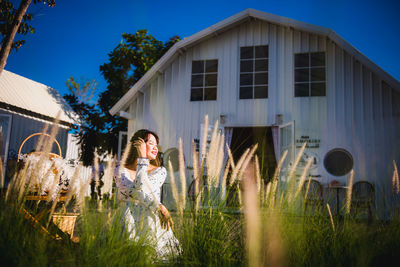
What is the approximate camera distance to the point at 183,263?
1.96 meters

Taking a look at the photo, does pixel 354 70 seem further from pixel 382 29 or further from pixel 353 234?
pixel 353 234

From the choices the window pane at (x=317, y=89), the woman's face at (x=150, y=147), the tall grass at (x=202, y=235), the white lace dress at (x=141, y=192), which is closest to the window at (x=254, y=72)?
the window pane at (x=317, y=89)

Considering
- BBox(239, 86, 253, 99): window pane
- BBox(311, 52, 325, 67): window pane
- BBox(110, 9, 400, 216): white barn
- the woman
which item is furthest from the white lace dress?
BBox(311, 52, 325, 67): window pane

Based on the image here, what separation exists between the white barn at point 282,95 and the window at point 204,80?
0.03 meters

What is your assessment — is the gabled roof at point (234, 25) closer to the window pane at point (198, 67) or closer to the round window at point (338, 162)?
the window pane at point (198, 67)

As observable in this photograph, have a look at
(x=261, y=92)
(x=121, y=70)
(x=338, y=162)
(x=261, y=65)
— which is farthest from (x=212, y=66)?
(x=121, y=70)

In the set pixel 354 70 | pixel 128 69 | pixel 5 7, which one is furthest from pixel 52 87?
pixel 354 70

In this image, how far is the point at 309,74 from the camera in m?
8.58

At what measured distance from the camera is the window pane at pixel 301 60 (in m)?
8.69

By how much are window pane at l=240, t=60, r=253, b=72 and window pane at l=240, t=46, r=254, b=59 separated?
0.16 meters

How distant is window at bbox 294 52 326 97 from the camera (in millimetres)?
8492

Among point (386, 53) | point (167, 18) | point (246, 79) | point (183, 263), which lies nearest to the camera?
point (183, 263)

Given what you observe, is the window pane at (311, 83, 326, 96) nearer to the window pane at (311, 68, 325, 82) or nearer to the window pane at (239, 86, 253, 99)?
the window pane at (311, 68, 325, 82)

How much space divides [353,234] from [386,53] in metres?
7.78
